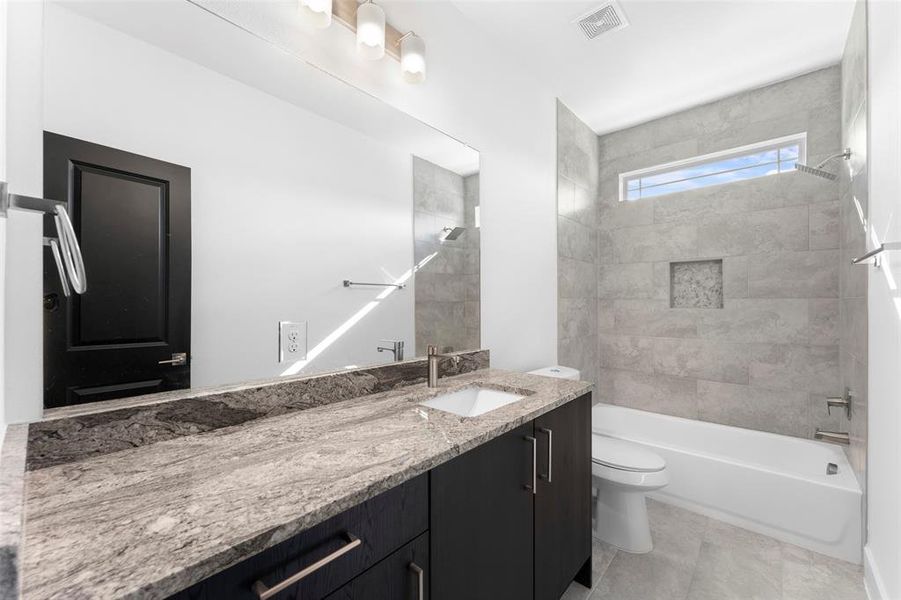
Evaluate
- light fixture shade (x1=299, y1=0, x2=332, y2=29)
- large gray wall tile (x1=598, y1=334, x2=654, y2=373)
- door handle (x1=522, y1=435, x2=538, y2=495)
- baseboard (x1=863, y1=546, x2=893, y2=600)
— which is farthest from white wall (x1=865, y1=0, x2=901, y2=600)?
light fixture shade (x1=299, y1=0, x2=332, y2=29)

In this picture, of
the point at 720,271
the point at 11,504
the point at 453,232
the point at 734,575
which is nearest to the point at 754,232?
the point at 720,271

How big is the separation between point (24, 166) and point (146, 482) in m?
0.72

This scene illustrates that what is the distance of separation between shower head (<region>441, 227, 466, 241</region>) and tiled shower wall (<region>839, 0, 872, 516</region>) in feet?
5.71

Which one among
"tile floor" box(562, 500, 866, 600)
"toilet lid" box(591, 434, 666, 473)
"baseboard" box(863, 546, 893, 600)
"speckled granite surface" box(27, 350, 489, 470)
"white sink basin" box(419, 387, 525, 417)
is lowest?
"tile floor" box(562, 500, 866, 600)

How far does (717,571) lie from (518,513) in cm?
130

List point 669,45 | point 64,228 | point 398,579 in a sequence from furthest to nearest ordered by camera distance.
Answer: point 669,45
point 398,579
point 64,228

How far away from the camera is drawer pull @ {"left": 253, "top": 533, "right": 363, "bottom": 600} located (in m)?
0.60

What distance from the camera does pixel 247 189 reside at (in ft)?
3.82

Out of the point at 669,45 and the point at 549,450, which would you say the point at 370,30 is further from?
the point at 669,45

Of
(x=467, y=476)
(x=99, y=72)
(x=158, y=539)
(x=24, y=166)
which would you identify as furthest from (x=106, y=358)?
(x=467, y=476)

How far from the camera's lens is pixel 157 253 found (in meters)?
0.99

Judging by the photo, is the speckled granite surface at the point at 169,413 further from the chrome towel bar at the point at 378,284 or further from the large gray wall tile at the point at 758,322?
the large gray wall tile at the point at 758,322

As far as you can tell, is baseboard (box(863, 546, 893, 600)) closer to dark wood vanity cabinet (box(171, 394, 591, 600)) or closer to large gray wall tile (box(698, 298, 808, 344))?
dark wood vanity cabinet (box(171, 394, 591, 600))

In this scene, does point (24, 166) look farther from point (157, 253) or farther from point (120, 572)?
point (120, 572)
